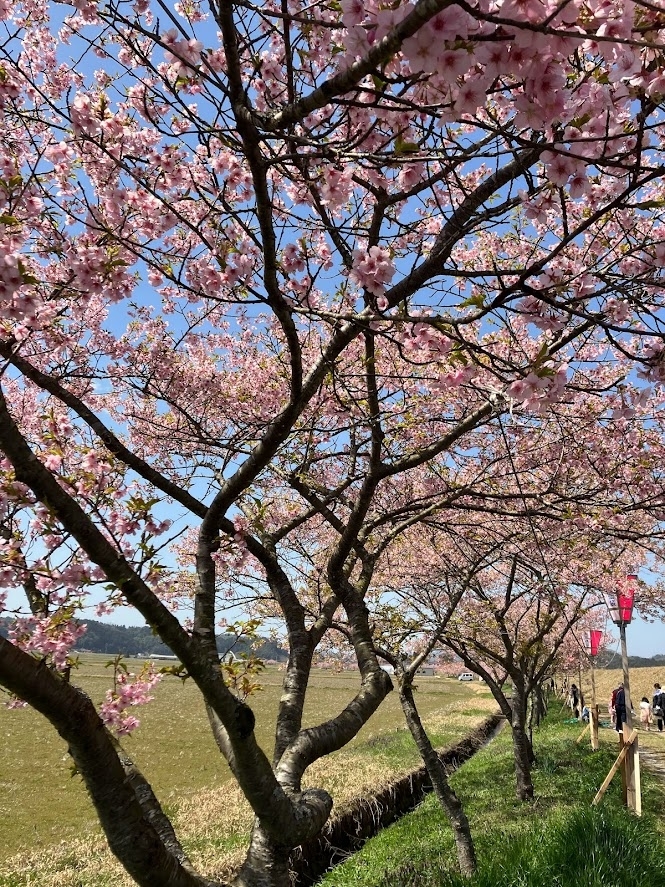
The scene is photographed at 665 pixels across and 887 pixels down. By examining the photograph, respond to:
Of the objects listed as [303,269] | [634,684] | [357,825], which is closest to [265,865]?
[303,269]

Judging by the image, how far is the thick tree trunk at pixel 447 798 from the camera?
258 inches

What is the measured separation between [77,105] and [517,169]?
272cm

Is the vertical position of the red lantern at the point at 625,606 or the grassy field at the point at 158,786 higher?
the red lantern at the point at 625,606

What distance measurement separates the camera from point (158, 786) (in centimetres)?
1503

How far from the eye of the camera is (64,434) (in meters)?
4.56

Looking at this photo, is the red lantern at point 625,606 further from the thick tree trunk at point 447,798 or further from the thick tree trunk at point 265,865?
the thick tree trunk at point 265,865

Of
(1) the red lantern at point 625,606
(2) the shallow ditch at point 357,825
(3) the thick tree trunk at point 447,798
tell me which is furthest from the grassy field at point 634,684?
(3) the thick tree trunk at point 447,798

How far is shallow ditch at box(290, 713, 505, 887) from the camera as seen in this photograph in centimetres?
835

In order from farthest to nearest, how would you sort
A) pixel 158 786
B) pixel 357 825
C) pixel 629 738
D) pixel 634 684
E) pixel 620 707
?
1. pixel 634 684
2. pixel 620 707
3. pixel 158 786
4. pixel 357 825
5. pixel 629 738

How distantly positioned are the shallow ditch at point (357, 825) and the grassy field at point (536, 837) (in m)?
0.54

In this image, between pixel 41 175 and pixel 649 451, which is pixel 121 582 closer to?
pixel 41 175

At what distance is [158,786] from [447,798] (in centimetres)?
1110

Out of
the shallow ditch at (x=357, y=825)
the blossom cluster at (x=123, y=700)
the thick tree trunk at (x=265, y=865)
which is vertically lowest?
the shallow ditch at (x=357, y=825)

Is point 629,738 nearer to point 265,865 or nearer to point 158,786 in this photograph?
point 265,865
